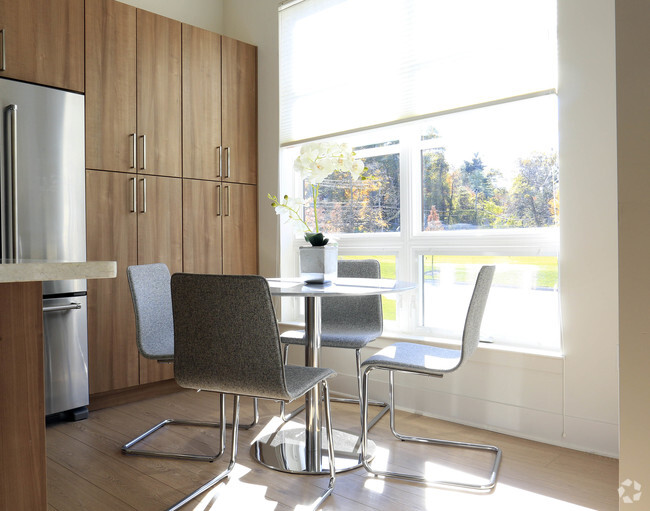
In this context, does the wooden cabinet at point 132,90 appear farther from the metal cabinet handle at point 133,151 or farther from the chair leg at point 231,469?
the chair leg at point 231,469

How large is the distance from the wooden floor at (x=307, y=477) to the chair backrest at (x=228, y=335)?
47cm

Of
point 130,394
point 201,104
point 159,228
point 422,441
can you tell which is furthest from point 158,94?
point 422,441

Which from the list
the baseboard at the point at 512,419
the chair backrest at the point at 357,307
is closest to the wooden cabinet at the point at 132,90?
the chair backrest at the point at 357,307

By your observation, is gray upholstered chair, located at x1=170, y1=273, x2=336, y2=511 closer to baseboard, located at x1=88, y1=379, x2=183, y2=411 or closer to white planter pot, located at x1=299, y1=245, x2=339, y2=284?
white planter pot, located at x1=299, y1=245, x2=339, y2=284

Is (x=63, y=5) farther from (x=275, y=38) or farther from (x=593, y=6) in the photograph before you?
(x=593, y=6)

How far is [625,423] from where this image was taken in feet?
3.71

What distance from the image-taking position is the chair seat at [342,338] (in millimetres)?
2648

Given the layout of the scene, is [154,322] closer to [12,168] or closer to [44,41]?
[12,168]

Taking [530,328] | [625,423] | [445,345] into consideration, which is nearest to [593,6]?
[530,328]

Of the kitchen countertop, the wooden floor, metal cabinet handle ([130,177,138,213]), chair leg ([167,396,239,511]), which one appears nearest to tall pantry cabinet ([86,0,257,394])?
metal cabinet handle ([130,177,138,213])

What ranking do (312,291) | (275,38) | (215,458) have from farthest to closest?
(275,38) < (215,458) < (312,291)

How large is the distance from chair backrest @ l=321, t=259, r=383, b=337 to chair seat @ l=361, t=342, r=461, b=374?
503 mm

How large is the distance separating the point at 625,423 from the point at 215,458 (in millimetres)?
1675

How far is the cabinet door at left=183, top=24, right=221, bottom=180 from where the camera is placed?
11.3ft
